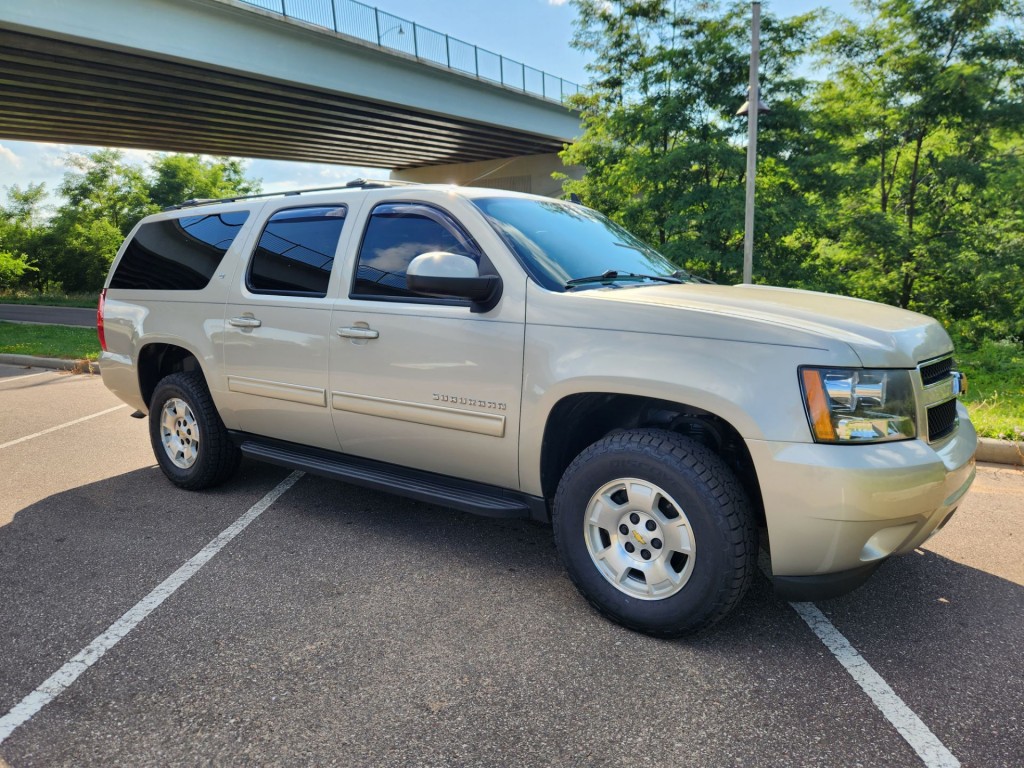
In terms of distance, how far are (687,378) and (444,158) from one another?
38.2 m

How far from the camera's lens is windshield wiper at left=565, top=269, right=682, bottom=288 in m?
3.25

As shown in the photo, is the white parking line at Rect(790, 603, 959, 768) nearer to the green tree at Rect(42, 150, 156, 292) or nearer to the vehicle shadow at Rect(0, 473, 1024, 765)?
the vehicle shadow at Rect(0, 473, 1024, 765)

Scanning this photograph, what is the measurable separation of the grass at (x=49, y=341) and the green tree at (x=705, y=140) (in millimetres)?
9904

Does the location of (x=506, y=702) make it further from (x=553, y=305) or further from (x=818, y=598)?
(x=553, y=305)

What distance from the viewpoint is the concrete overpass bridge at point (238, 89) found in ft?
55.5

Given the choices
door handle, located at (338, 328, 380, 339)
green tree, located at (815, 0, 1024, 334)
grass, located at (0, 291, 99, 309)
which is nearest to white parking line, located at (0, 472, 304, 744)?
door handle, located at (338, 328, 380, 339)

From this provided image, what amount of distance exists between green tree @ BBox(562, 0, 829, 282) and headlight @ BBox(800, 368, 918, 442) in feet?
30.2

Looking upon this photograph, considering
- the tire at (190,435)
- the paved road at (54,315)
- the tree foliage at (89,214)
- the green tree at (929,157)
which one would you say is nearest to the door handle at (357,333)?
the tire at (190,435)

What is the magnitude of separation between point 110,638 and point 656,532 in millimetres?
2301

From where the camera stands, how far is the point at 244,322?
4.19 meters

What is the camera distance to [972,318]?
1234 centimetres

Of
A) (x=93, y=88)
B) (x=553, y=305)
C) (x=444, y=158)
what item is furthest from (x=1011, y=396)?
(x=444, y=158)

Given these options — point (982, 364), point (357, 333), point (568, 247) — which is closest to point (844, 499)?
point (568, 247)

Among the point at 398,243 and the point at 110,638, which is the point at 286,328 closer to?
the point at 398,243
